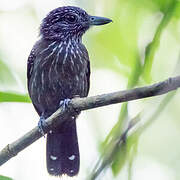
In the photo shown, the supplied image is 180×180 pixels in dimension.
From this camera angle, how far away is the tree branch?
111cm

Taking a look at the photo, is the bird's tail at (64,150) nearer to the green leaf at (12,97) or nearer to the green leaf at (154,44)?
the green leaf at (12,97)

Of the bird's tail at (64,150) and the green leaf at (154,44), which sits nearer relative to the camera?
the green leaf at (154,44)

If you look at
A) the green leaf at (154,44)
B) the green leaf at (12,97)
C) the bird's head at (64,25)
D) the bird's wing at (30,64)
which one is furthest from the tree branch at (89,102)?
the bird's head at (64,25)

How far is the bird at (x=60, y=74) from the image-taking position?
3.45 meters

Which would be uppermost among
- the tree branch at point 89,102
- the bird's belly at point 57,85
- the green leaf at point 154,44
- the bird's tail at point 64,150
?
the green leaf at point 154,44

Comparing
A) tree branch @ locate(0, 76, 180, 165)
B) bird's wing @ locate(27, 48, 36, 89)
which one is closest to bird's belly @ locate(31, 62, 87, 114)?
bird's wing @ locate(27, 48, 36, 89)

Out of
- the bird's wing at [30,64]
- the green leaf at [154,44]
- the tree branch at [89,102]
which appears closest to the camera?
the green leaf at [154,44]

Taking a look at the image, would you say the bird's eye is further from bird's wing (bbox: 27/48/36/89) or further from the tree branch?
the tree branch

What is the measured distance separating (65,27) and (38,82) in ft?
2.17

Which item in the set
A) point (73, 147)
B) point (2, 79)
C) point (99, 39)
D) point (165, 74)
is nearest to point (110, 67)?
point (99, 39)

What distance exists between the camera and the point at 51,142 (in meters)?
3.70

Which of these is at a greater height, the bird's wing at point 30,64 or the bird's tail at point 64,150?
the bird's wing at point 30,64

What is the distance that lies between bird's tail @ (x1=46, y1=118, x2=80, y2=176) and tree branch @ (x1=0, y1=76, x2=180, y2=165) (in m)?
1.33

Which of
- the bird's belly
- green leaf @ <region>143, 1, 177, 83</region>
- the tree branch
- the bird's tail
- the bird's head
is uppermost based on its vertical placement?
green leaf @ <region>143, 1, 177, 83</region>
